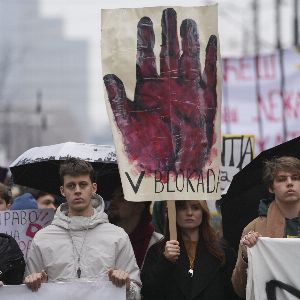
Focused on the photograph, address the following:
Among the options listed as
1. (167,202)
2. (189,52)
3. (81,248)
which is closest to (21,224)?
(81,248)

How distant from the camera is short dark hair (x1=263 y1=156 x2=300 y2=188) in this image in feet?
17.6

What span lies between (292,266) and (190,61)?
127 cm

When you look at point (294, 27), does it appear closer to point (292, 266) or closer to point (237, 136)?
point (237, 136)

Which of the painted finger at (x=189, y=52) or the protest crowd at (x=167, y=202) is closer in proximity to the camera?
the protest crowd at (x=167, y=202)

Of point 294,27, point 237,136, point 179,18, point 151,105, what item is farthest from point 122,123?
point 294,27

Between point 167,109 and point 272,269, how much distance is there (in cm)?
106

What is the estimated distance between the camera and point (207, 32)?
→ 548 cm

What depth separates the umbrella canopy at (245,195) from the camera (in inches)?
237

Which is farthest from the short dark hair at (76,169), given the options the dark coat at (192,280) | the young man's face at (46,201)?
the young man's face at (46,201)

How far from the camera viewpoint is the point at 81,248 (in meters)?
5.30

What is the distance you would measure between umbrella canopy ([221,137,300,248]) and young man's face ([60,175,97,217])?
1064 mm

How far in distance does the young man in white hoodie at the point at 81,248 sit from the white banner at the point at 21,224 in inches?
40.1

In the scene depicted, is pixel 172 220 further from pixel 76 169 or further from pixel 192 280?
pixel 76 169

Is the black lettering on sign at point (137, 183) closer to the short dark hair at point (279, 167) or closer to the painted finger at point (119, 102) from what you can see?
the painted finger at point (119, 102)
